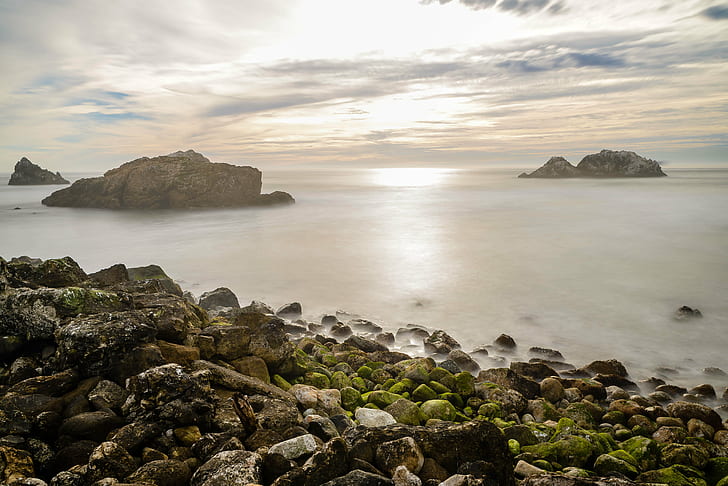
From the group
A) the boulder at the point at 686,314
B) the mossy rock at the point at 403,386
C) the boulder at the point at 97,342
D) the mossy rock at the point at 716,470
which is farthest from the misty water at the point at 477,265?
the boulder at the point at 97,342

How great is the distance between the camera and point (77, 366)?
5160mm

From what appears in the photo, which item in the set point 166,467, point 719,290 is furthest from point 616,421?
point 719,290

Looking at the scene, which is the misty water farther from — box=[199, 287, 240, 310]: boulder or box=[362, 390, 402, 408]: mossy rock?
box=[362, 390, 402, 408]: mossy rock

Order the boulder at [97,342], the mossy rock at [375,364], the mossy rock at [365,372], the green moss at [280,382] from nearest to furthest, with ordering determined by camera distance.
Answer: the boulder at [97,342]
the green moss at [280,382]
the mossy rock at [365,372]
the mossy rock at [375,364]

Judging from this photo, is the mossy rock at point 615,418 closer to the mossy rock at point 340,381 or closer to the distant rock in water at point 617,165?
the mossy rock at point 340,381

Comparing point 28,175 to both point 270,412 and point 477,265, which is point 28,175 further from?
point 270,412

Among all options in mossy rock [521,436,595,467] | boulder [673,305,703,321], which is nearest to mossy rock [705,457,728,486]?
mossy rock [521,436,595,467]

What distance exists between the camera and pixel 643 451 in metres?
5.70

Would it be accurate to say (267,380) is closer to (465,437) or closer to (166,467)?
(166,467)

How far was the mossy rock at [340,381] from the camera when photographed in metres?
7.47

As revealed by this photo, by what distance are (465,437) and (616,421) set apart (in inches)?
168

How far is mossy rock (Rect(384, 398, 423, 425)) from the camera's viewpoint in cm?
616

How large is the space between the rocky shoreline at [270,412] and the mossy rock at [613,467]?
15mm

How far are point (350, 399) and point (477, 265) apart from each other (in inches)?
630
